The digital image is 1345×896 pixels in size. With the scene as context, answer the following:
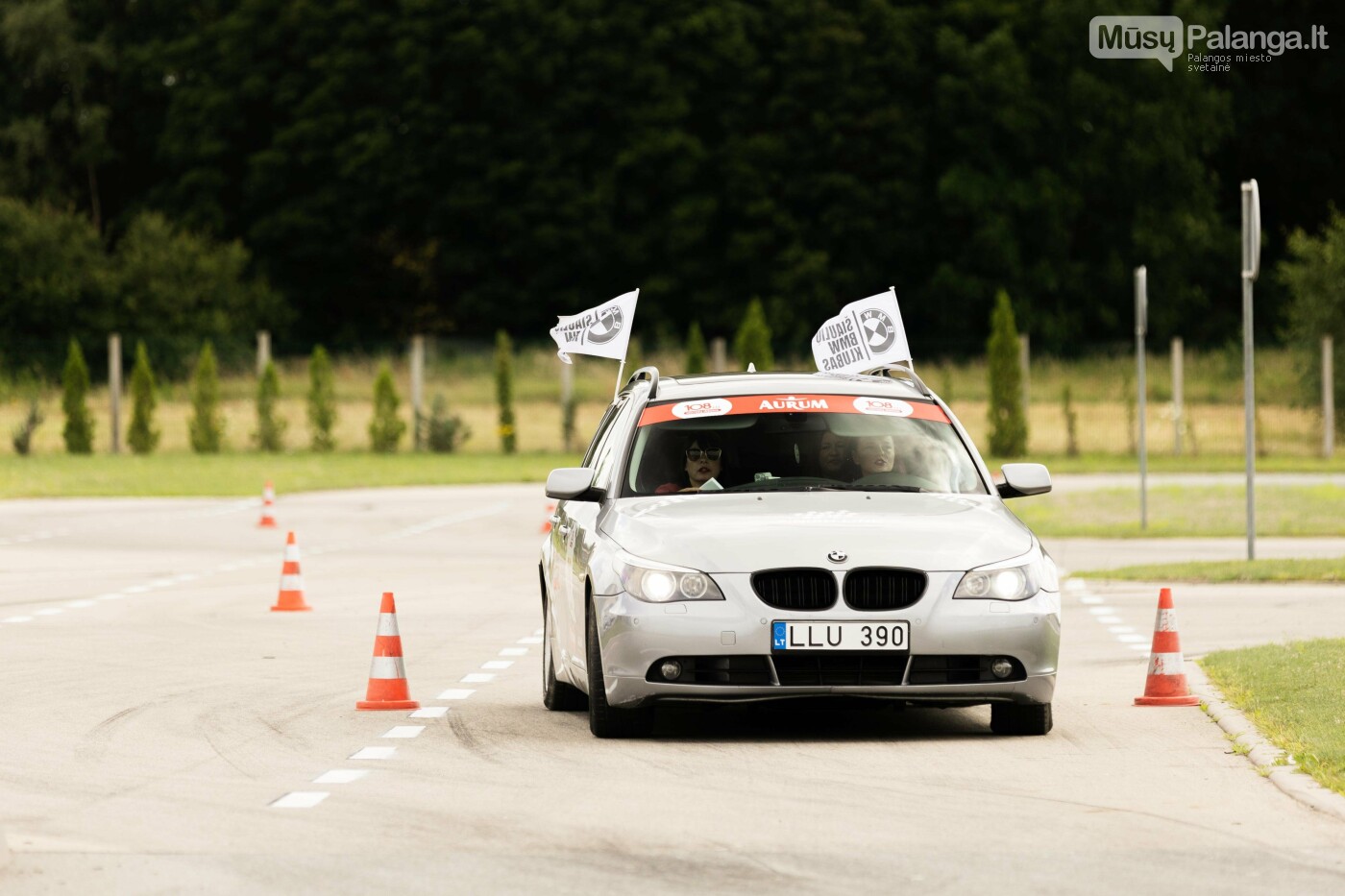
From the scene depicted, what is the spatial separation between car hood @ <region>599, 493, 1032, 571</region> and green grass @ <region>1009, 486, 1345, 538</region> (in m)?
17.4

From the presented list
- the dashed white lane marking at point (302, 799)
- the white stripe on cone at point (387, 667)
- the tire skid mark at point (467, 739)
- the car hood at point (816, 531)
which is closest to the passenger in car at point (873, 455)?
the car hood at point (816, 531)

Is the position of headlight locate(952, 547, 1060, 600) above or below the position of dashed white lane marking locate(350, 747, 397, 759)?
above

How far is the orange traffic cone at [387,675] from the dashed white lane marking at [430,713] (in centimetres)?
7

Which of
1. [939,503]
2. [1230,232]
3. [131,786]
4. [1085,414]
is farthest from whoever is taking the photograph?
[1230,232]

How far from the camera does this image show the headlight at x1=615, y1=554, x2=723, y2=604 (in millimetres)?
10914

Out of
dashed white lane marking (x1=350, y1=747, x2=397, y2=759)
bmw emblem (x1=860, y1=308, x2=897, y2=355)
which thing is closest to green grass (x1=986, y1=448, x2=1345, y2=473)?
bmw emblem (x1=860, y1=308, x2=897, y2=355)

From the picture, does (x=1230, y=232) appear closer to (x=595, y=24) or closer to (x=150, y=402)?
(x=595, y=24)

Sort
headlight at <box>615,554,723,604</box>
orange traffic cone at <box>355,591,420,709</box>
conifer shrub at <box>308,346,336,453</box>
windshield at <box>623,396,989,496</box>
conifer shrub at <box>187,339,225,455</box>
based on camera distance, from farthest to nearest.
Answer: conifer shrub at <box>308,346,336,453</box> < conifer shrub at <box>187,339,225,455</box> < orange traffic cone at <box>355,591,420,709</box> < windshield at <box>623,396,989,496</box> < headlight at <box>615,554,723,604</box>

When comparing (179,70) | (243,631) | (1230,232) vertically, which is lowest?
(243,631)

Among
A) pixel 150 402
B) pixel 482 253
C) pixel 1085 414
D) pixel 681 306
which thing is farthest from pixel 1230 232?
pixel 150 402

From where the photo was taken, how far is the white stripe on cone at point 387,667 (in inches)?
500

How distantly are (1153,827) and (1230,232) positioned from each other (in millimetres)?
72652

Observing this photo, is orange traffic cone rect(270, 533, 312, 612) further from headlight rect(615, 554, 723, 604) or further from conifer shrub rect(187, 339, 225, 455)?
conifer shrub rect(187, 339, 225, 455)

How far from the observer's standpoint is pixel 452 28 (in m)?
77.9
